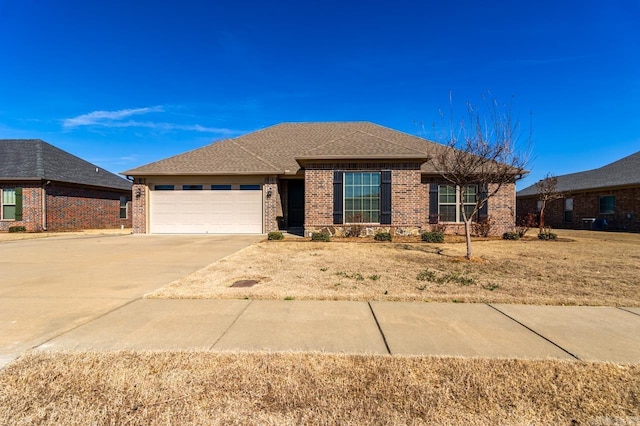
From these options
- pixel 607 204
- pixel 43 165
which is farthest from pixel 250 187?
pixel 607 204

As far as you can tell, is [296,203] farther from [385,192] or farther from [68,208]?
[68,208]

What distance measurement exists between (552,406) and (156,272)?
7066 millimetres

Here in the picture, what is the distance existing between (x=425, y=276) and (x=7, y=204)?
2390 cm

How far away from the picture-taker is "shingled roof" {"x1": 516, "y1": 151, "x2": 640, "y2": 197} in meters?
19.8

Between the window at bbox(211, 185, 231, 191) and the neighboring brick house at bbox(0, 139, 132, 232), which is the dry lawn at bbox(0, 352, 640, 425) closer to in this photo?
the window at bbox(211, 185, 231, 191)

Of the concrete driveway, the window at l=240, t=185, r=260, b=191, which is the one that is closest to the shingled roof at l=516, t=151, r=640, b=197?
the window at l=240, t=185, r=260, b=191

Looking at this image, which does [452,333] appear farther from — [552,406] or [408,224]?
[408,224]

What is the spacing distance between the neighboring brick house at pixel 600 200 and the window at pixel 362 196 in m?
16.5

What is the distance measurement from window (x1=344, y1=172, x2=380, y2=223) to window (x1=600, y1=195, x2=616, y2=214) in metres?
17.6

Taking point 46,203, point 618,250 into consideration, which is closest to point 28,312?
point 618,250

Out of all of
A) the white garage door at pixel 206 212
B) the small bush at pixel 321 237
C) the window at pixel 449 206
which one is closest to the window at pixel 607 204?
the window at pixel 449 206

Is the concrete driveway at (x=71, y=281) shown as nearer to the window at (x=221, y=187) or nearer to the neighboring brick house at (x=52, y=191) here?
the window at (x=221, y=187)

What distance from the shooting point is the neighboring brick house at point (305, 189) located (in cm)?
1395

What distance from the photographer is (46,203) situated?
18578 mm
